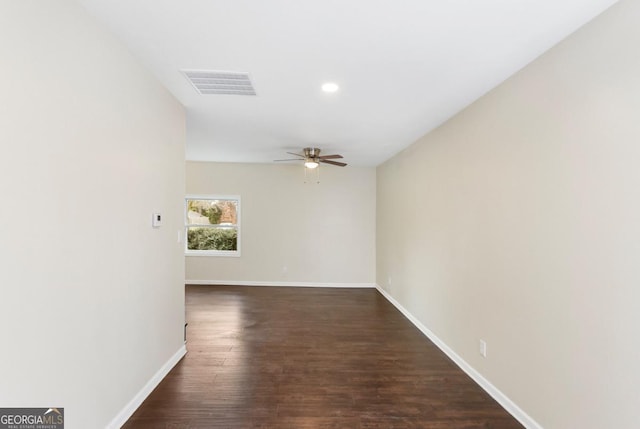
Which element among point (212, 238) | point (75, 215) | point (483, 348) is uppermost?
point (75, 215)

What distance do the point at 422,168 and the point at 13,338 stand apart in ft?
12.8

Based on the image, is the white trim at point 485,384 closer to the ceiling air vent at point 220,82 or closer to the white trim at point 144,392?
the white trim at point 144,392

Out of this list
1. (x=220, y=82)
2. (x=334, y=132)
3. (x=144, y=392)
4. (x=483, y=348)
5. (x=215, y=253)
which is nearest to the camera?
(x=144, y=392)

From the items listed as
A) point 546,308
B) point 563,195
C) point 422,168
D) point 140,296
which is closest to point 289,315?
point 140,296

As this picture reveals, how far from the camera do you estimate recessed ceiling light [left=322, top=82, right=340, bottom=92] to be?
236cm

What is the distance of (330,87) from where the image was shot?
242 centimetres

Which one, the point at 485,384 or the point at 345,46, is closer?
the point at 345,46

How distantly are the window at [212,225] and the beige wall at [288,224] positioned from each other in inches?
7.2

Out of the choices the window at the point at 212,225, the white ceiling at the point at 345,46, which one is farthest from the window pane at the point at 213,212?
the white ceiling at the point at 345,46

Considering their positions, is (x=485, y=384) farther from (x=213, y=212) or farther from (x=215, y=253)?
(x=213, y=212)

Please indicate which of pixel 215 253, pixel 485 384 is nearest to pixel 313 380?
pixel 485 384

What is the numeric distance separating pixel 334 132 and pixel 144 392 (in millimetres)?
3276

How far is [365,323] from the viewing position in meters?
3.99

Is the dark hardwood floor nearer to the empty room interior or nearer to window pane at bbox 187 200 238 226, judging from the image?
the empty room interior
